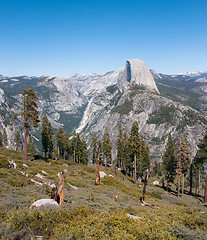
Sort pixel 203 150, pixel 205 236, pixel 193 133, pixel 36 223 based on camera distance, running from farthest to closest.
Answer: pixel 193 133
pixel 203 150
pixel 205 236
pixel 36 223

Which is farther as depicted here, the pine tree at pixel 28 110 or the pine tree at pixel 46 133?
the pine tree at pixel 46 133

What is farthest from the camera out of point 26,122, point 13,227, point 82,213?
point 26,122

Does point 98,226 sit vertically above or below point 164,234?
above

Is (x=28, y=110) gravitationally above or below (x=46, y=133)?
above

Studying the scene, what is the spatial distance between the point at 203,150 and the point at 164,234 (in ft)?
101

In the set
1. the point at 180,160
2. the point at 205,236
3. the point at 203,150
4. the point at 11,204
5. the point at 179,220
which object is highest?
the point at 11,204

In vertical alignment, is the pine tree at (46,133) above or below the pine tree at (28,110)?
below

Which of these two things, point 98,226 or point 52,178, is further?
point 52,178

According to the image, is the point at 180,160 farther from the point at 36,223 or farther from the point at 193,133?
the point at 193,133

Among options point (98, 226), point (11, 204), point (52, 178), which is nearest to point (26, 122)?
point (52, 178)

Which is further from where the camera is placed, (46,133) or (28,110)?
(46,133)

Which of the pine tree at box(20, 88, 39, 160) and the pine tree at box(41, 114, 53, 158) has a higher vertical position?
the pine tree at box(20, 88, 39, 160)

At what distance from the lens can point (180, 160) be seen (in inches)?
1395

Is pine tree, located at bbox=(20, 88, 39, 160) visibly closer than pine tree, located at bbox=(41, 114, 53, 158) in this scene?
Yes
